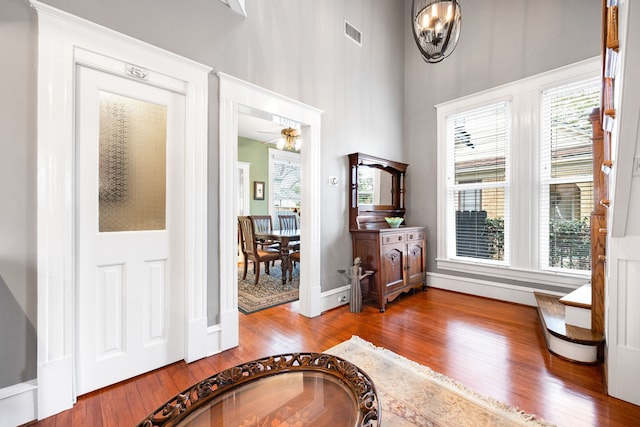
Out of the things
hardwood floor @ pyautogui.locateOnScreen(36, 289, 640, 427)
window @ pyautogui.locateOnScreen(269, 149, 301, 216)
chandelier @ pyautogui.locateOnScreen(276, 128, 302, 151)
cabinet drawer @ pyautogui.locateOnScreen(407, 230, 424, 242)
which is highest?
chandelier @ pyautogui.locateOnScreen(276, 128, 302, 151)

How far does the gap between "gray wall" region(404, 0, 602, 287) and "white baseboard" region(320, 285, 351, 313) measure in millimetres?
1649

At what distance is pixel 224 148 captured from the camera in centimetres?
234

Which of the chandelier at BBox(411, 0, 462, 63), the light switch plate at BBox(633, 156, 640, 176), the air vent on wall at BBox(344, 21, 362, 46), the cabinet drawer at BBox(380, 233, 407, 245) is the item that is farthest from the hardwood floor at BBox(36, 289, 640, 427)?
the air vent on wall at BBox(344, 21, 362, 46)

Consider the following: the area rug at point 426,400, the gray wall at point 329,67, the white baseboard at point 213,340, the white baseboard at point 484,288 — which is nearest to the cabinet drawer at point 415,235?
the gray wall at point 329,67

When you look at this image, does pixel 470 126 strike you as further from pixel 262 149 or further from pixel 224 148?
pixel 262 149

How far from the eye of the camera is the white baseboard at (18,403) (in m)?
1.49

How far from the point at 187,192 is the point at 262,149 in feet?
16.8

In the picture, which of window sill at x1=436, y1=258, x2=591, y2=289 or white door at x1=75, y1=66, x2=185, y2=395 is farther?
window sill at x1=436, y1=258, x2=591, y2=289

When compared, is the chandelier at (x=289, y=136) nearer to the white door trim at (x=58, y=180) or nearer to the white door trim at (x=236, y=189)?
the white door trim at (x=236, y=189)

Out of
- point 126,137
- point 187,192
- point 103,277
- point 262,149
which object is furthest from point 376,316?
point 262,149

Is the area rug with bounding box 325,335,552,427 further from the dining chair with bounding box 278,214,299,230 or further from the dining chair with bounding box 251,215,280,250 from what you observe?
the dining chair with bounding box 278,214,299,230

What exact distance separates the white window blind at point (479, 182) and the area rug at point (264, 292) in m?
2.52

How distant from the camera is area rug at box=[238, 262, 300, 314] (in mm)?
3450

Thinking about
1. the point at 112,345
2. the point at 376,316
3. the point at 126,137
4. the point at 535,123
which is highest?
the point at 535,123
